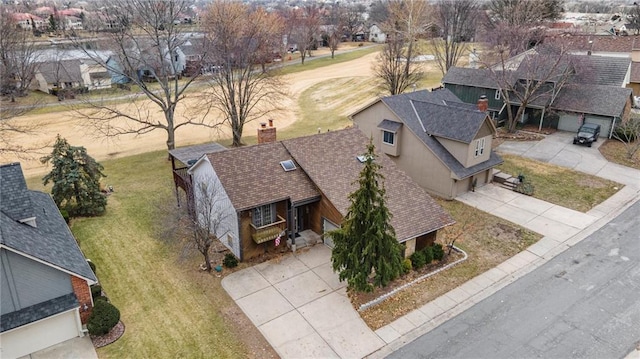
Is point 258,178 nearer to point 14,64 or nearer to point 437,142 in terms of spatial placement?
point 437,142

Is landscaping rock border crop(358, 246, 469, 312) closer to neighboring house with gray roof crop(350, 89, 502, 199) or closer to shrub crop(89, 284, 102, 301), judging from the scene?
neighboring house with gray roof crop(350, 89, 502, 199)

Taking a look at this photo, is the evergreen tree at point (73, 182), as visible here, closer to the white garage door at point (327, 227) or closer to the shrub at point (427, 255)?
the white garage door at point (327, 227)

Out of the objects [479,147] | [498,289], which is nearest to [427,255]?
[498,289]

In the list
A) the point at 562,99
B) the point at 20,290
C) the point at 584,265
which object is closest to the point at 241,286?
the point at 20,290

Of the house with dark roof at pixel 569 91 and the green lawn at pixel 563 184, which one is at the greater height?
the house with dark roof at pixel 569 91

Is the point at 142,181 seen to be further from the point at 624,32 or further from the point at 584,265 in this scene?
the point at 624,32

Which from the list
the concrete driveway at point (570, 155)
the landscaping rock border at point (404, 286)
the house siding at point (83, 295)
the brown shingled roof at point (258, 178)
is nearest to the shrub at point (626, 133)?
the concrete driveway at point (570, 155)
